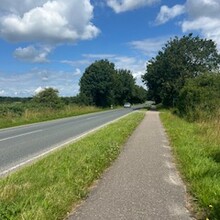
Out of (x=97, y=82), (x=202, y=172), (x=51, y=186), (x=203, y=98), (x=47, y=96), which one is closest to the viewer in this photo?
(x=51, y=186)

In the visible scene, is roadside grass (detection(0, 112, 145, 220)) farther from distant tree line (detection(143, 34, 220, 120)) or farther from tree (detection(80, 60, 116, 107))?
tree (detection(80, 60, 116, 107))

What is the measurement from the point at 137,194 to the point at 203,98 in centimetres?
2202

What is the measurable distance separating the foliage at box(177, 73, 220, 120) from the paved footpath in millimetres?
14989

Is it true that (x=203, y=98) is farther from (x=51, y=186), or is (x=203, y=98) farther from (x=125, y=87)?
(x=125, y=87)

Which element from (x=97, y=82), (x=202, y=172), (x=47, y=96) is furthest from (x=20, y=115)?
(x=97, y=82)

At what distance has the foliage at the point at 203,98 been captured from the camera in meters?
26.8

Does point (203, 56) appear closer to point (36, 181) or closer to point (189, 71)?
point (189, 71)

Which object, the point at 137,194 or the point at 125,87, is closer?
the point at 137,194

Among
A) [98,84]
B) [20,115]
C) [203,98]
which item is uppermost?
[98,84]

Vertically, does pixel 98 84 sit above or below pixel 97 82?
below

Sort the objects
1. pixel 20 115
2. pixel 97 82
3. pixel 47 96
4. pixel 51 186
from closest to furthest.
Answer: pixel 51 186
pixel 20 115
pixel 47 96
pixel 97 82

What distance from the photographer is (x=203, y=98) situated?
28.3 m

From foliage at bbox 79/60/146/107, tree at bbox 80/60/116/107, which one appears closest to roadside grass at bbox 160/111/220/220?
foliage at bbox 79/60/146/107

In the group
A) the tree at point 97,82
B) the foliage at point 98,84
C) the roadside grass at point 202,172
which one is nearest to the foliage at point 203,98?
the roadside grass at point 202,172
